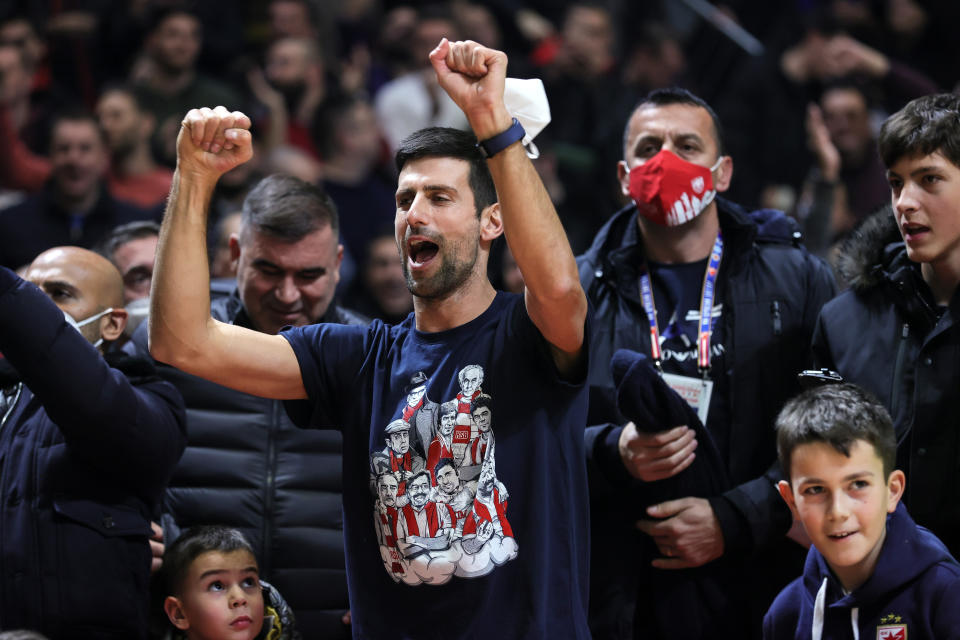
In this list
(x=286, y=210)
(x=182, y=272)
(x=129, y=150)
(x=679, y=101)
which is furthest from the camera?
(x=129, y=150)

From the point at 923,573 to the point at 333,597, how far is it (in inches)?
71.4

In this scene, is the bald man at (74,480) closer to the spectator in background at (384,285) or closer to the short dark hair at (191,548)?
the short dark hair at (191,548)

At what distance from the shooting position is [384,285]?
605 centimetres

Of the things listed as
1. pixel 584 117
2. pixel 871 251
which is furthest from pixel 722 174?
pixel 584 117

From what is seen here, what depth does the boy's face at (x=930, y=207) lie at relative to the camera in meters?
3.30

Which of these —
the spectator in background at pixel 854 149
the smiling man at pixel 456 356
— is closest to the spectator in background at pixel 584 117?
the spectator in background at pixel 854 149

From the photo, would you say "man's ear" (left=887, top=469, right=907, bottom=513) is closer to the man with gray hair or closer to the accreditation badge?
the accreditation badge

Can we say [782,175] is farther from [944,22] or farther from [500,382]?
[500,382]

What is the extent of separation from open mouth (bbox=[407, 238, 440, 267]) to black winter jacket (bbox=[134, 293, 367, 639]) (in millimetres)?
1248

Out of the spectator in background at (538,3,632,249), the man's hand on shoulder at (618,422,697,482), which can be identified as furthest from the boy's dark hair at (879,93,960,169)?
the spectator in background at (538,3,632,249)

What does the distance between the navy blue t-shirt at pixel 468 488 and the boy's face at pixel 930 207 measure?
116 centimetres

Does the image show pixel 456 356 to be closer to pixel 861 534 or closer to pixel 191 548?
pixel 861 534

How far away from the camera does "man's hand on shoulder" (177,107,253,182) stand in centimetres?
266

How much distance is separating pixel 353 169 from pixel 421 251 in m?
4.60
